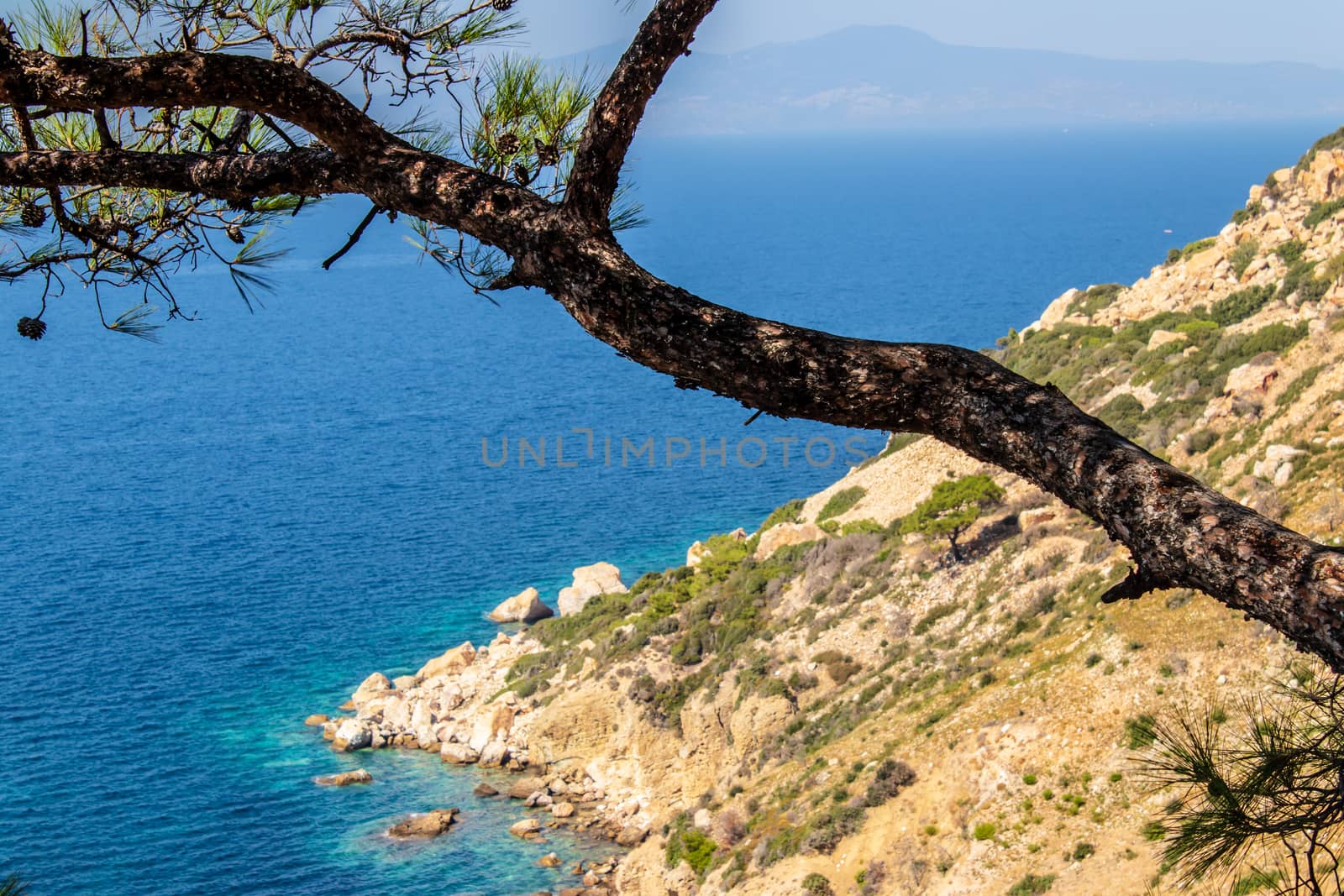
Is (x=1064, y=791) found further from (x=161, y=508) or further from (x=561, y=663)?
(x=161, y=508)

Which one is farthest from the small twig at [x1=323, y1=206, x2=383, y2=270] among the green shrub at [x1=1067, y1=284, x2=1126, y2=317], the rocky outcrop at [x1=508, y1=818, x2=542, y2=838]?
the green shrub at [x1=1067, y1=284, x2=1126, y2=317]

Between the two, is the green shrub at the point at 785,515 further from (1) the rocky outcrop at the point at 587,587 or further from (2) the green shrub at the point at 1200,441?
(2) the green shrub at the point at 1200,441

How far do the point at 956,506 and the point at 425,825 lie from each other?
12.7m

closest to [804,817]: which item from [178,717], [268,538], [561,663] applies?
[561,663]

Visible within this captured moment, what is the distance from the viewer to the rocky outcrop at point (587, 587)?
35.4 metres

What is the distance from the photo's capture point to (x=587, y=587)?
35.9 meters

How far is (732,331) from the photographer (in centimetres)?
316

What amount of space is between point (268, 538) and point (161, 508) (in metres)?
5.91

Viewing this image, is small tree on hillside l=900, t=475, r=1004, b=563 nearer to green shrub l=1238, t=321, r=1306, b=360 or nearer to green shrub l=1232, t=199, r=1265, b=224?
green shrub l=1238, t=321, r=1306, b=360

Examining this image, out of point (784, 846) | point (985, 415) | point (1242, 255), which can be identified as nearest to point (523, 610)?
point (784, 846)

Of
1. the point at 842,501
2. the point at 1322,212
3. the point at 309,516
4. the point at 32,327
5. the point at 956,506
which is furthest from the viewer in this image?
the point at 309,516

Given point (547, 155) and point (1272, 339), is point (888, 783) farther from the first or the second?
point (1272, 339)

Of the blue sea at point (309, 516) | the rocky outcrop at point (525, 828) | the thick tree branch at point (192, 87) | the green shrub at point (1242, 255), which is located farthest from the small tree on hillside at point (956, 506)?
the thick tree branch at point (192, 87)

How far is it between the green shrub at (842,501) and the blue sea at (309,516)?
962 centimetres
